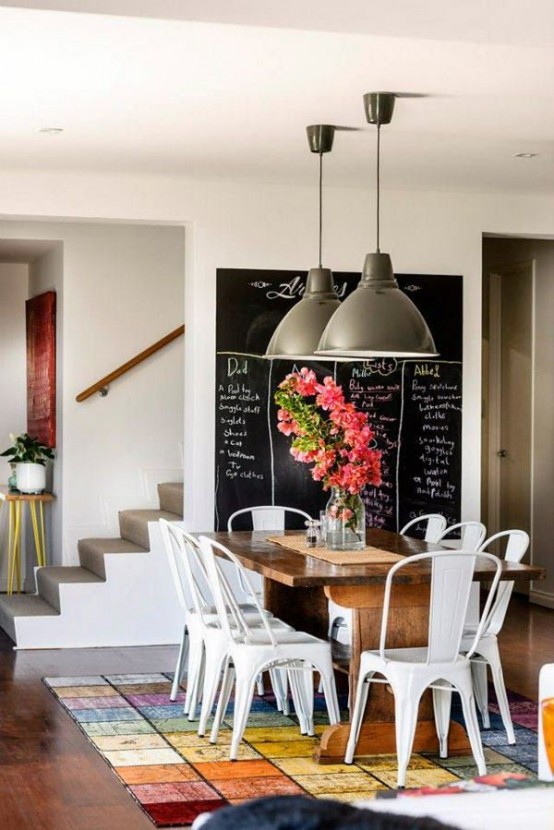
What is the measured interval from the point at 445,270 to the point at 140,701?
309cm

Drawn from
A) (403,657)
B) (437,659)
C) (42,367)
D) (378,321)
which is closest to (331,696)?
(403,657)

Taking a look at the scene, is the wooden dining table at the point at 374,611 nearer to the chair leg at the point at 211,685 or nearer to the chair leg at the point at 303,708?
the chair leg at the point at 303,708

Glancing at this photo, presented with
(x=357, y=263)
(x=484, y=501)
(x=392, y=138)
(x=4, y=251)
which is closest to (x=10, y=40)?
(x=392, y=138)

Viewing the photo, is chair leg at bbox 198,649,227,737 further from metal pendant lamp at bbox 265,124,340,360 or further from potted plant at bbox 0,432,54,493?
potted plant at bbox 0,432,54,493

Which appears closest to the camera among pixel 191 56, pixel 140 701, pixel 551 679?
pixel 551 679

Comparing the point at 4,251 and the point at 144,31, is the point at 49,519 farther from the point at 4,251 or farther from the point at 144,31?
the point at 144,31

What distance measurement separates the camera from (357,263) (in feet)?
23.7

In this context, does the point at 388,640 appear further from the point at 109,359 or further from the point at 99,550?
the point at 109,359

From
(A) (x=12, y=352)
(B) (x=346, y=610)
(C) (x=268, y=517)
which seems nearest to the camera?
(B) (x=346, y=610)

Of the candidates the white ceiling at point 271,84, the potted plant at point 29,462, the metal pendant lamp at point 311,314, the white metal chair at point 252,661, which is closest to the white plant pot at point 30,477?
the potted plant at point 29,462

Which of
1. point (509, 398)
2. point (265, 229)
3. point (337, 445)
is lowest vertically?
point (337, 445)

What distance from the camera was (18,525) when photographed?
8711 millimetres

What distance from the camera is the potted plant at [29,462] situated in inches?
330

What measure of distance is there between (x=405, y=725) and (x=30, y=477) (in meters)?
4.49
